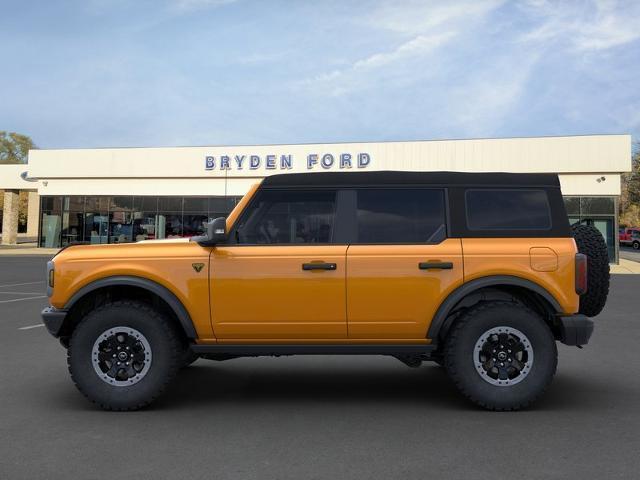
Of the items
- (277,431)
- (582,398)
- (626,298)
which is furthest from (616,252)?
(277,431)

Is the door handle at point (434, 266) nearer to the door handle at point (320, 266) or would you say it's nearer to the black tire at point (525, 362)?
the black tire at point (525, 362)

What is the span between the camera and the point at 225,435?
165 inches

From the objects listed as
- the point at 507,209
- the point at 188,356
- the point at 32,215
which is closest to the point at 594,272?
the point at 507,209

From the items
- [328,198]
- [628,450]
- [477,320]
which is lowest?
[628,450]

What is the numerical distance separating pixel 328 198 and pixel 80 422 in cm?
270

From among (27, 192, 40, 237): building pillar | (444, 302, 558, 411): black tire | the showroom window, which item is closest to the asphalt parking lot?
(444, 302, 558, 411): black tire

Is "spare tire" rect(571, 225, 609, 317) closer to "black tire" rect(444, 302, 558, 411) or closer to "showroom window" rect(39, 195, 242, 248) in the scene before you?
"black tire" rect(444, 302, 558, 411)

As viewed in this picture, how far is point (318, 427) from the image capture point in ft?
14.4

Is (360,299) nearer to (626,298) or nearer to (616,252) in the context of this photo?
(626,298)

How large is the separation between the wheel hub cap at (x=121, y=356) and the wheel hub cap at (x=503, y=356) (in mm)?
2758

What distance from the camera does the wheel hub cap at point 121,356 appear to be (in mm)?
4828

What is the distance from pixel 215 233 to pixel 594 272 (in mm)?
3312

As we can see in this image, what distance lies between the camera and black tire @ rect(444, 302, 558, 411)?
15.6ft

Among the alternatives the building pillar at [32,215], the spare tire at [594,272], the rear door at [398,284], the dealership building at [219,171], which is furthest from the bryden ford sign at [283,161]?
the building pillar at [32,215]
